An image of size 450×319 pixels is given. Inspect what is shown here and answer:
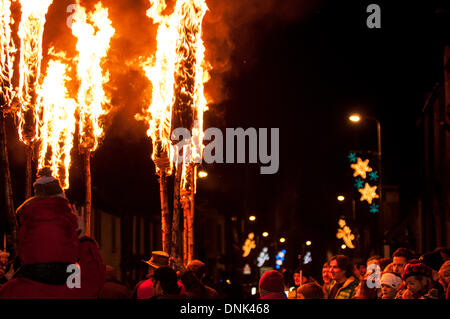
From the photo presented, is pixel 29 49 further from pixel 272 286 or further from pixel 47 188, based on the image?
pixel 47 188

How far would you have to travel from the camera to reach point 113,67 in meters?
22.7

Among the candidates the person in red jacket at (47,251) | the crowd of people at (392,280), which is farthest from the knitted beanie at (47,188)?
the crowd of people at (392,280)

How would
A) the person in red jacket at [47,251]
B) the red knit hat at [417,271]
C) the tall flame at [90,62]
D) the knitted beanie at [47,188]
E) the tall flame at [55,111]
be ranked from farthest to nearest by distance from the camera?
the tall flame at [55,111], the tall flame at [90,62], the red knit hat at [417,271], the knitted beanie at [47,188], the person in red jacket at [47,251]

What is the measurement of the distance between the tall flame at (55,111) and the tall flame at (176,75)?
2.08 meters

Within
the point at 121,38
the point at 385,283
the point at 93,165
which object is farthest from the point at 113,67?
the point at 385,283

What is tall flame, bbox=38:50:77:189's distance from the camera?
63.0 feet

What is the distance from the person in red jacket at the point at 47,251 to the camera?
652 cm

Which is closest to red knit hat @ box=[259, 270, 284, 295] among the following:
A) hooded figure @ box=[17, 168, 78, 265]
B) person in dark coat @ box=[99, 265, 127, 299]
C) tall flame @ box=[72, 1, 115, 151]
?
person in dark coat @ box=[99, 265, 127, 299]

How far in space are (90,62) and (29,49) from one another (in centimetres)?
221

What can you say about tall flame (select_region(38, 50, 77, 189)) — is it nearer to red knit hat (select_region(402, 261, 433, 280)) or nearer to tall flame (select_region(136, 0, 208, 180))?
tall flame (select_region(136, 0, 208, 180))

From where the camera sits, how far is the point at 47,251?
653 cm

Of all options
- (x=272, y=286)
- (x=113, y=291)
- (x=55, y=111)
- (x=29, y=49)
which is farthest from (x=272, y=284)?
(x=55, y=111)

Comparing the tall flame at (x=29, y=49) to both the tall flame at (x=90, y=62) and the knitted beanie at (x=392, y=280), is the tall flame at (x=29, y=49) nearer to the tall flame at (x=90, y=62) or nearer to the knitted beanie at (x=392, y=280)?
the tall flame at (x=90, y=62)

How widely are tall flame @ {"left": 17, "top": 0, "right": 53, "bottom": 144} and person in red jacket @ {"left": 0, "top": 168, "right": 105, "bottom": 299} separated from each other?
1050cm
